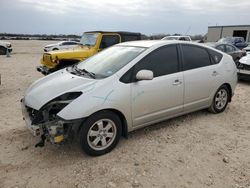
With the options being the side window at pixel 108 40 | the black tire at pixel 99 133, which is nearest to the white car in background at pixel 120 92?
the black tire at pixel 99 133

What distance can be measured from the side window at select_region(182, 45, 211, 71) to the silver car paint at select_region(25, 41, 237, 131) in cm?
11

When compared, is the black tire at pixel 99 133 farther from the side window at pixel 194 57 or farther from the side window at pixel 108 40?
the side window at pixel 108 40

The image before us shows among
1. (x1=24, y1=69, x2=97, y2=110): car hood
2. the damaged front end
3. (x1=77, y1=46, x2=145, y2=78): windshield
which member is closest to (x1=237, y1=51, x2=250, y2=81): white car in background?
(x1=77, y1=46, x2=145, y2=78): windshield

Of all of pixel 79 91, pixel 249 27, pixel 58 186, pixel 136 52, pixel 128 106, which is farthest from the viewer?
pixel 249 27

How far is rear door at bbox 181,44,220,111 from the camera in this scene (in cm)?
416

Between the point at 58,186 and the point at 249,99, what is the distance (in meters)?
5.67

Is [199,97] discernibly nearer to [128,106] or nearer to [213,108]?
[213,108]

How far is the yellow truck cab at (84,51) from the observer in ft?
23.8

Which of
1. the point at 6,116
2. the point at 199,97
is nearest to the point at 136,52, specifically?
the point at 199,97

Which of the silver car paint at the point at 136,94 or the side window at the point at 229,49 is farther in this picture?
the side window at the point at 229,49

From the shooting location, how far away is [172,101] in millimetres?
3971

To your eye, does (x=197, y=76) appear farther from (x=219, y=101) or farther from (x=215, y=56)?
(x=219, y=101)

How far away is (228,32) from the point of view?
1523 inches

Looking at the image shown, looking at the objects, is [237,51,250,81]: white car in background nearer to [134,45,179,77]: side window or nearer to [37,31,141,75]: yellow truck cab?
[37,31,141,75]: yellow truck cab
